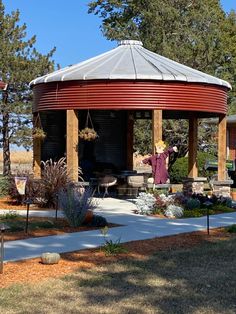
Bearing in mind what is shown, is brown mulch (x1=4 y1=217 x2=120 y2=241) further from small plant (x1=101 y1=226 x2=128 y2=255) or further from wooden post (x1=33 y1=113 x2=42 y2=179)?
wooden post (x1=33 y1=113 x2=42 y2=179)

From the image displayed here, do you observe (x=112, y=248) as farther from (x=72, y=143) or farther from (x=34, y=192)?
(x=72, y=143)

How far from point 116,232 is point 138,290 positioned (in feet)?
15.0

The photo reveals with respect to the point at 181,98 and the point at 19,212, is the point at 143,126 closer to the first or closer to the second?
the point at 181,98

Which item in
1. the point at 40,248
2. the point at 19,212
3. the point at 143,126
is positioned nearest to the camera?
the point at 40,248

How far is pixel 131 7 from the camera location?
32812 millimetres

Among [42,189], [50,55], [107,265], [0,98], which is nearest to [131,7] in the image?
[50,55]

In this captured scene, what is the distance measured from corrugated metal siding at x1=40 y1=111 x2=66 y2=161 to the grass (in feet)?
40.4

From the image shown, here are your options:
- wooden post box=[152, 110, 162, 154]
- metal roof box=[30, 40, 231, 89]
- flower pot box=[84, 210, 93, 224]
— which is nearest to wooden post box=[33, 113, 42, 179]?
metal roof box=[30, 40, 231, 89]

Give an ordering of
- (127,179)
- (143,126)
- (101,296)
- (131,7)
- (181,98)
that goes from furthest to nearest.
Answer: (131,7), (143,126), (127,179), (181,98), (101,296)

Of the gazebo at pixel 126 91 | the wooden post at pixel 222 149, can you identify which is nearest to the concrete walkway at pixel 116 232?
the gazebo at pixel 126 91

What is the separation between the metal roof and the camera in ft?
54.0

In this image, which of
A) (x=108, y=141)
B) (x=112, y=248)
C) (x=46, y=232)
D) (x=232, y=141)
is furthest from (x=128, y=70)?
(x=232, y=141)

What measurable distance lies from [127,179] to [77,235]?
855 centimetres

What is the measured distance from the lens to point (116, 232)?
11430 mm
